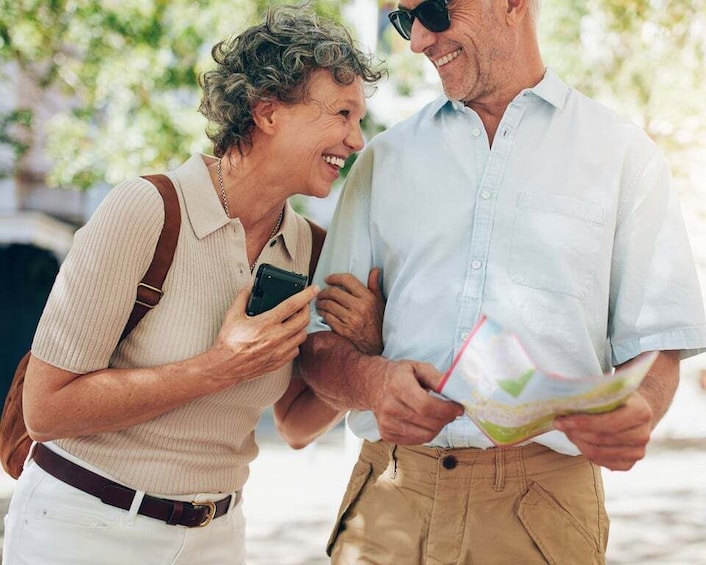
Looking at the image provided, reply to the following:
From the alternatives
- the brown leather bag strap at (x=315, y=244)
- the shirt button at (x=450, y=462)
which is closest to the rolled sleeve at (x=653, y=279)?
the shirt button at (x=450, y=462)

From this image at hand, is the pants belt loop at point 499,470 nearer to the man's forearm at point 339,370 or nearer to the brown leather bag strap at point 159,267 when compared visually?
the man's forearm at point 339,370

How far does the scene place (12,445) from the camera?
3035 millimetres

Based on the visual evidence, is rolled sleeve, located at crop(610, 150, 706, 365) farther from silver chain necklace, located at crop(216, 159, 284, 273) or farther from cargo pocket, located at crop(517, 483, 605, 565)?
silver chain necklace, located at crop(216, 159, 284, 273)

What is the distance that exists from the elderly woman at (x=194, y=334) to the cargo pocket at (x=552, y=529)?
62 cm

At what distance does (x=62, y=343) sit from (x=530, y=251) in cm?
126

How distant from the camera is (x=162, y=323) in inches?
108

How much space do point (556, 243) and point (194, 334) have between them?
1011 mm

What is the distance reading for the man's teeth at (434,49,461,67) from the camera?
285 centimetres

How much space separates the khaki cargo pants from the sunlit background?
5.08m

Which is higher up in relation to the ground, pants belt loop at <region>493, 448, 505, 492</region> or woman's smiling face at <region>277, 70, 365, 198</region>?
woman's smiling face at <region>277, 70, 365, 198</region>

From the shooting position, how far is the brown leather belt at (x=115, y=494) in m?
2.72

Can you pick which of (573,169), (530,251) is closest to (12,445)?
(530,251)

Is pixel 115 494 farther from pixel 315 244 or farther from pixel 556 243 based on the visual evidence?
pixel 556 243

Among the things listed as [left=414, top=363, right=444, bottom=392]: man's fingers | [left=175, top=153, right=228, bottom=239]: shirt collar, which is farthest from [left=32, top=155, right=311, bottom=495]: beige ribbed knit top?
[left=414, top=363, right=444, bottom=392]: man's fingers
